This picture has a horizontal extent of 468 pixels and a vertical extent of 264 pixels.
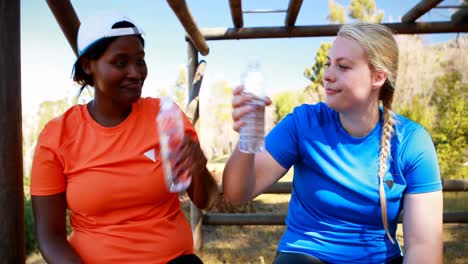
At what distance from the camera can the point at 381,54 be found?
1659 mm

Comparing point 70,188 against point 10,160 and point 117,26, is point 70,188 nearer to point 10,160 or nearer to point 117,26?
point 10,160

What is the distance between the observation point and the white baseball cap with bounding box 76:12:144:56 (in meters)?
1.58

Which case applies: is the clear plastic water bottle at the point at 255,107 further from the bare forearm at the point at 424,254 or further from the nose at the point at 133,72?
the bare forearm at the point at 424,254

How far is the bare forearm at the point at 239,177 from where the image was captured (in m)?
1.47

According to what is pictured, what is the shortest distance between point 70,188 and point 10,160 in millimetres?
236

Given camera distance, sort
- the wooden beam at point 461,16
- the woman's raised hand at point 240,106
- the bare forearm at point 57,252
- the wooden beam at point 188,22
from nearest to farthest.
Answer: the woman's raised hand at point 240,106, the bare forearm at point 57,252, the wooden beam at point 188,22, the wooden beam at point 461,16

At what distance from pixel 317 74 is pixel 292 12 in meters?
14.0

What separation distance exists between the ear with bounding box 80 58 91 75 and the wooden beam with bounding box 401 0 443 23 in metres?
2.78

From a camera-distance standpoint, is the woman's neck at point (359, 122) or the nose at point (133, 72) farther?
the woman's neck at point (359, 122)

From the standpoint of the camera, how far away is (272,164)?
172 cm

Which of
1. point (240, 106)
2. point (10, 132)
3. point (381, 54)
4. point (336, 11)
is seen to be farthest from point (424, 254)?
point (336, 11)

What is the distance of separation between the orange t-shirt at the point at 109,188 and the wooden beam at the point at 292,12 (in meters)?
2.02

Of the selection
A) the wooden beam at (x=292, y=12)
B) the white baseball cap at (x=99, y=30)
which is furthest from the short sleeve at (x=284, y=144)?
the wooden beam at (x=292, y=12)

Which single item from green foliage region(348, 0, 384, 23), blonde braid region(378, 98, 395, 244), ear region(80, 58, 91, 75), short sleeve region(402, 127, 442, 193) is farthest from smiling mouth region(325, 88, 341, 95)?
green foliage region(348, 0, 384, 23)
